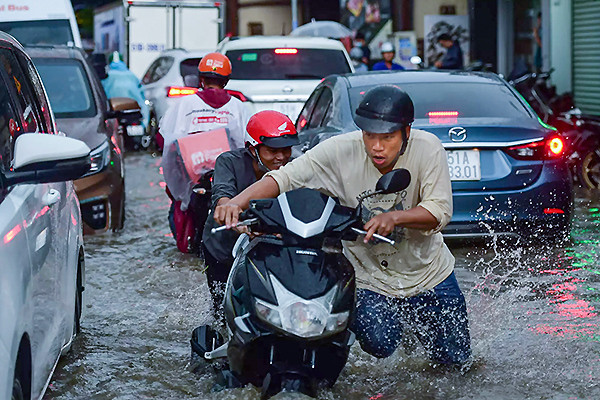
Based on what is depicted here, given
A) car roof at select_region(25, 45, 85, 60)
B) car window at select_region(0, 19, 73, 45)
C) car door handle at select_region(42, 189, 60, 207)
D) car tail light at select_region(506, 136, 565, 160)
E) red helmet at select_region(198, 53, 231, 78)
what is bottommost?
car tail light at select_region(506, 136, 565, 160)

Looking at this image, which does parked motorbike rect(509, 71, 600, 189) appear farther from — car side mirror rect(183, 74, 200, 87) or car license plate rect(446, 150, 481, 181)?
car side mirror rect(183, 74, 200, 87)

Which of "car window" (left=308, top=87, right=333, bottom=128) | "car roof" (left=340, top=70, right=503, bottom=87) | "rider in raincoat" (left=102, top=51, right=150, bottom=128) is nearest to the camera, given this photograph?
"car roof" (left=340, top=70, right=503, bottom=87)

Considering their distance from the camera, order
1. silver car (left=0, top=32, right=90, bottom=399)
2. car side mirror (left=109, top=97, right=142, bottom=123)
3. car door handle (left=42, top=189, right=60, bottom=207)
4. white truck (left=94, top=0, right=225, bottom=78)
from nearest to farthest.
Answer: silver car (left=0, top=32, right=90, bottom=399) < car door handle (left=42, top=189, right=60, bottom=207) < car side mirror (left=109, top=97, right=142, bottom=123) < white truck (left=94, top=0, right=225, bottom=78)

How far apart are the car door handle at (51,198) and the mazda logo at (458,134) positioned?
3.90 meters

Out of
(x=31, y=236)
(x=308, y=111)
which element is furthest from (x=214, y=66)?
(x=31, y=236)

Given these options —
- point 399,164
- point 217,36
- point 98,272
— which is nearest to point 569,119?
point 98,272

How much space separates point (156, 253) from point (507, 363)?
172 inches

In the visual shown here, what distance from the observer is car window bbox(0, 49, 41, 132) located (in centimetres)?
521

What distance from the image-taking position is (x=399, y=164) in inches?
198

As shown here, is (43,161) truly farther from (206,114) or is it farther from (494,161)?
(494,161)

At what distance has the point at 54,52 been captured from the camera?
11.2m

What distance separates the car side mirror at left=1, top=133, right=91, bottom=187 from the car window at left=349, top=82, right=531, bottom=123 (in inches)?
191

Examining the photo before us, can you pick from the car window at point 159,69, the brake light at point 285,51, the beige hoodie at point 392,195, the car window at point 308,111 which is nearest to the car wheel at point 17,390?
the beige hoodie at point 392,195

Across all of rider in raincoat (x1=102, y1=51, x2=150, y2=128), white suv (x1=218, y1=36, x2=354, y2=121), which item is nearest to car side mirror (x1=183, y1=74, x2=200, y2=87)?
white suv (x1=218, y1=36, x2=354, y2=121)
